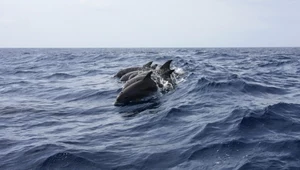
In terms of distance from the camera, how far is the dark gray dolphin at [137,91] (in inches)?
614

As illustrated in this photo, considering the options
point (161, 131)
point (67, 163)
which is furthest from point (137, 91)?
point (67, 163)

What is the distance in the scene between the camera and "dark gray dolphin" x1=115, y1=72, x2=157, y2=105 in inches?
614

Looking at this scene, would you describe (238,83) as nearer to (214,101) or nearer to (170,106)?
(214,101)

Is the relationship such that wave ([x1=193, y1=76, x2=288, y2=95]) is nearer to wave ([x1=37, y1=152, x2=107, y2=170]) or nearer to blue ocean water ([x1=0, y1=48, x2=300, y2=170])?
blue ocean water ([x1=0, y1=48, x2=300, y2=170])

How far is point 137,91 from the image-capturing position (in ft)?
52.7

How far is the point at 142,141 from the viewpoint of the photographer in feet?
31.9

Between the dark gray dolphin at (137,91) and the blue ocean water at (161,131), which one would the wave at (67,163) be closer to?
the blue ocean water at (161,131)

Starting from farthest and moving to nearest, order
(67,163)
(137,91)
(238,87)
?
1. (238,87)
2. (137,91)
3. (67,163)

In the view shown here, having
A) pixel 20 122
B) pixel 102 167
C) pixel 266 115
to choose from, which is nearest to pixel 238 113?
pixel 266 115

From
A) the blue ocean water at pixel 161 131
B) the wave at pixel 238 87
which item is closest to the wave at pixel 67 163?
the blue ocean water at pixel 161 131

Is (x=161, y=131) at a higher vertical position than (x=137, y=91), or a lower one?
lower

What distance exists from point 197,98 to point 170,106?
81.1 inches

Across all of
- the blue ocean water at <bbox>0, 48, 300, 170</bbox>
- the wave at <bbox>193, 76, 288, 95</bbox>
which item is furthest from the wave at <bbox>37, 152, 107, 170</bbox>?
the wave at <bbox>193, 76, 288, 95</bbox>

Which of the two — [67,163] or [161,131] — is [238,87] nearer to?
[161,131]
